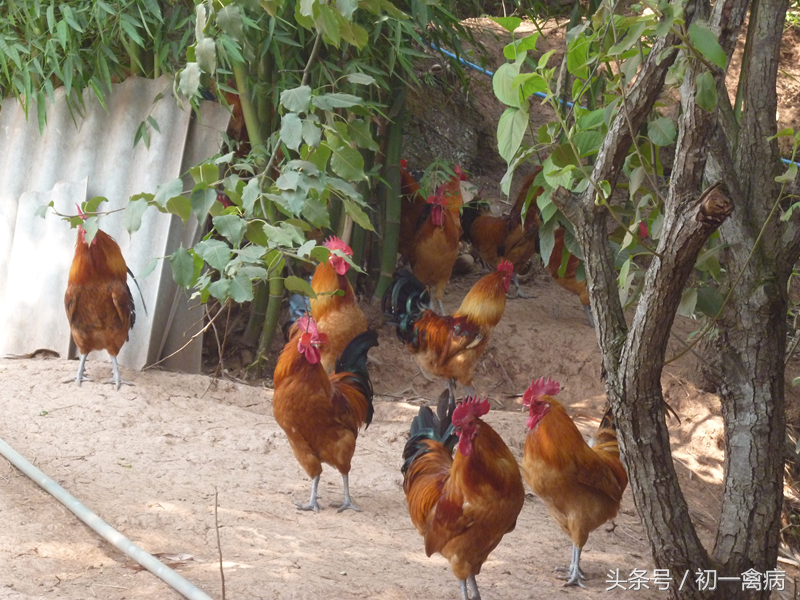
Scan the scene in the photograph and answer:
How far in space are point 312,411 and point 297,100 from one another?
2.16m

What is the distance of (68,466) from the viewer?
4.42 meters

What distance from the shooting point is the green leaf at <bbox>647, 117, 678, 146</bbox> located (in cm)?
212

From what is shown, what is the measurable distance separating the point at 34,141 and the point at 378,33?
321 centimetres

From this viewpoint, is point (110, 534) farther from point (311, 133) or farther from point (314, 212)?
point (311, 133)

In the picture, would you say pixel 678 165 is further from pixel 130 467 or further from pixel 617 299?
pixel 130 467

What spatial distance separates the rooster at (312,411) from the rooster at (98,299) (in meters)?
1.73

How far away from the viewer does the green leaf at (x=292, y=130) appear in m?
2.42

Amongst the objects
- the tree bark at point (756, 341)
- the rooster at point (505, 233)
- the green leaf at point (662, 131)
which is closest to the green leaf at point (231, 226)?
the green leaf at point (662, 131)

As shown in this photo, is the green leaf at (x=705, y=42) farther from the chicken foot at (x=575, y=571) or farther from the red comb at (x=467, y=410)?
the chicken foot at (x=575, y=571)

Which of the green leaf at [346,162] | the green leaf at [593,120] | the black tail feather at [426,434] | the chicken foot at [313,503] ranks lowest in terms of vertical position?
the chicken foot at [313,503]

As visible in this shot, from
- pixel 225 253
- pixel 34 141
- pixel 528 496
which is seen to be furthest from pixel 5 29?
pixel 528 496

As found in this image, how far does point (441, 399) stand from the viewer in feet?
13.1

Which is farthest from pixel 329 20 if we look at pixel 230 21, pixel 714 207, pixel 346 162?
pixel 714 207

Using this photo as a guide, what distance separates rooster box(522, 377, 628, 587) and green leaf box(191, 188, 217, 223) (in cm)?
191
